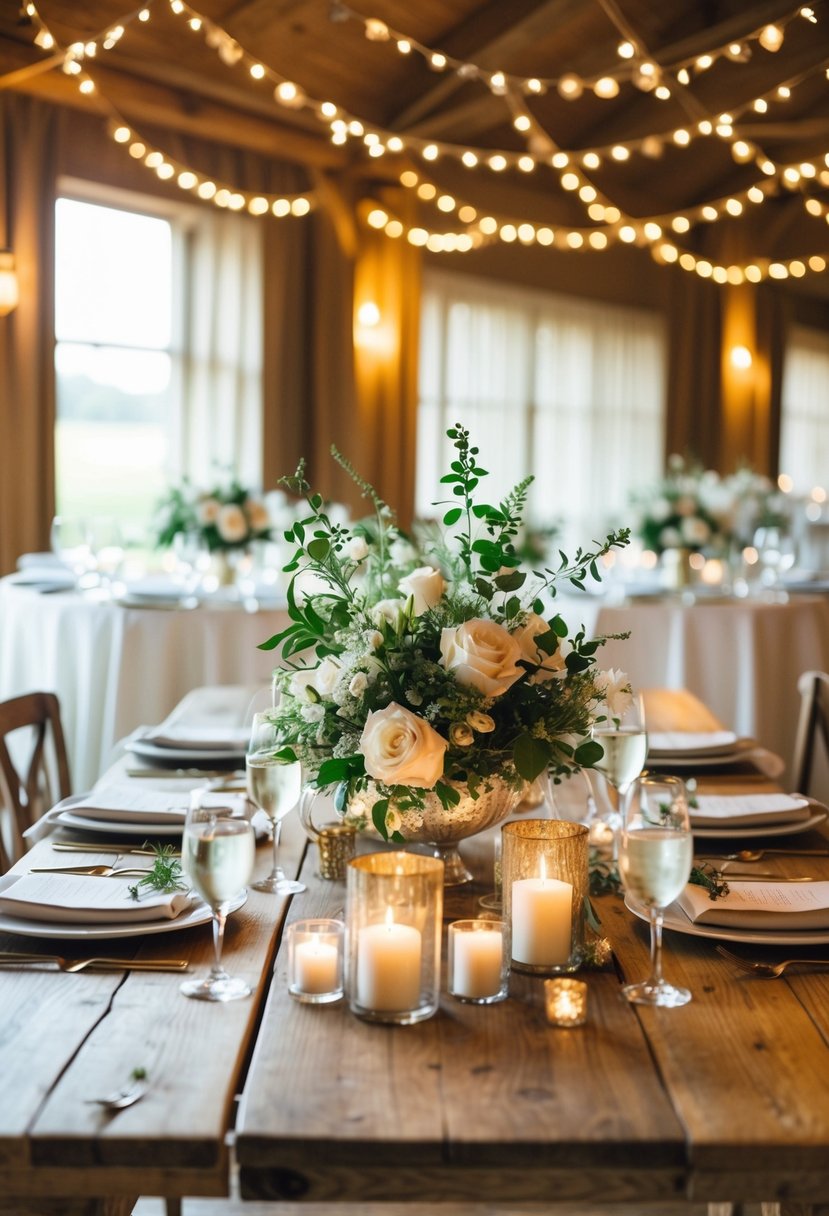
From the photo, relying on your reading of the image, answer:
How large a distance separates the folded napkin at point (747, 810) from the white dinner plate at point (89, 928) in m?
0.78

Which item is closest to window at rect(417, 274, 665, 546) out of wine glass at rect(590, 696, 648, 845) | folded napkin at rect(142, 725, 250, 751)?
folded napkin at rect(142, 725, 250, 751)

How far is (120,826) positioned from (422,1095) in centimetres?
87

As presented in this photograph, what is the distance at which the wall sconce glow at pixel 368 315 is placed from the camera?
7602 mm

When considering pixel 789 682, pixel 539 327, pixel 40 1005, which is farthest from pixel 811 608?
pixel 539 327

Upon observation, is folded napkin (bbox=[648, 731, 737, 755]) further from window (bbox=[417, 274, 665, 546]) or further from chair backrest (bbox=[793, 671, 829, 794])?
window (bbox=[417, 274, 665, 546])

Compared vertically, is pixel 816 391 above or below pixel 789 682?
above

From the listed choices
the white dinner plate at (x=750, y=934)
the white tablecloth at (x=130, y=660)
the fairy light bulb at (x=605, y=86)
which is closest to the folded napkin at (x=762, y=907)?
the white dinner plate at (x=750, y=934)

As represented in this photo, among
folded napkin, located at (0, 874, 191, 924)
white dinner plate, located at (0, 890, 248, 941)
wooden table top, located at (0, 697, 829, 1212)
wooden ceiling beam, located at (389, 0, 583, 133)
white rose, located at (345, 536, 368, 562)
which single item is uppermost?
wooden ceiling beam, located at (389, 0, 583, 133)

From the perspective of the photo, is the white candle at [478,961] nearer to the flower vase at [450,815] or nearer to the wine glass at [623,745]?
the flower vase at [450,815]

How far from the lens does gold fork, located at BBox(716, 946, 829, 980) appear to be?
1.34 metres

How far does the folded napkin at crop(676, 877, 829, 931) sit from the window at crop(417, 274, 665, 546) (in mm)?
6463

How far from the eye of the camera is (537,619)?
147 centimetres

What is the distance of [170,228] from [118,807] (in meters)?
5.62

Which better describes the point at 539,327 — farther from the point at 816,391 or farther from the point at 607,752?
the point at 607,752
